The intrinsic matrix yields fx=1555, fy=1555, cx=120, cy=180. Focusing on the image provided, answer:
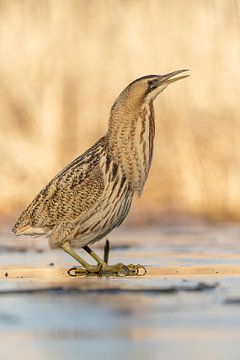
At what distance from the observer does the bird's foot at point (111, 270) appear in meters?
10.5

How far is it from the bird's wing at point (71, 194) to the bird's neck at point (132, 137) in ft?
0.40

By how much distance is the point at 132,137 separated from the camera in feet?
35.7

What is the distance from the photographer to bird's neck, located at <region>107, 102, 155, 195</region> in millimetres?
10766

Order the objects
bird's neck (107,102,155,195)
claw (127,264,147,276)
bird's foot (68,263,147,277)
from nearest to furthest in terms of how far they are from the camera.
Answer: claw (127,264,147,276) < bird's foot (68,263,147,277) < bird's neck (107,102,155,195)

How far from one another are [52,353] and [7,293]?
2605 millimetres

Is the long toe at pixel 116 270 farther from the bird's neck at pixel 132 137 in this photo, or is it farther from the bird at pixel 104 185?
the bird's neck at pixel 132 137

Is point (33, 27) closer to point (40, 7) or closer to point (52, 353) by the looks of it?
point (40, 7)

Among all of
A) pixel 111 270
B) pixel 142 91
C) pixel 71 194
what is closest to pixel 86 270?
pixel 111 270

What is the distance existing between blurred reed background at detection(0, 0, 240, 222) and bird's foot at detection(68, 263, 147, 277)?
6.50 meters

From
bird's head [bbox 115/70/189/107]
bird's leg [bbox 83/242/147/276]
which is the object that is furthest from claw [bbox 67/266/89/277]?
bird's head [bbox 115/70/189/107]

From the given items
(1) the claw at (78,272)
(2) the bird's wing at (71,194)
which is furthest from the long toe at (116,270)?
(2) the bird's wing at (71,194)

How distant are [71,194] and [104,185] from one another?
29 centimetres

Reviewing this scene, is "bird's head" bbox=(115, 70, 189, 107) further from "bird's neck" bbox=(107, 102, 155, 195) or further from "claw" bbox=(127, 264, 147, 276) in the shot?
"claw" bbox=(127, 264, 147, 276)

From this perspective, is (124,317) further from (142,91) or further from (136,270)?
(142,91)
